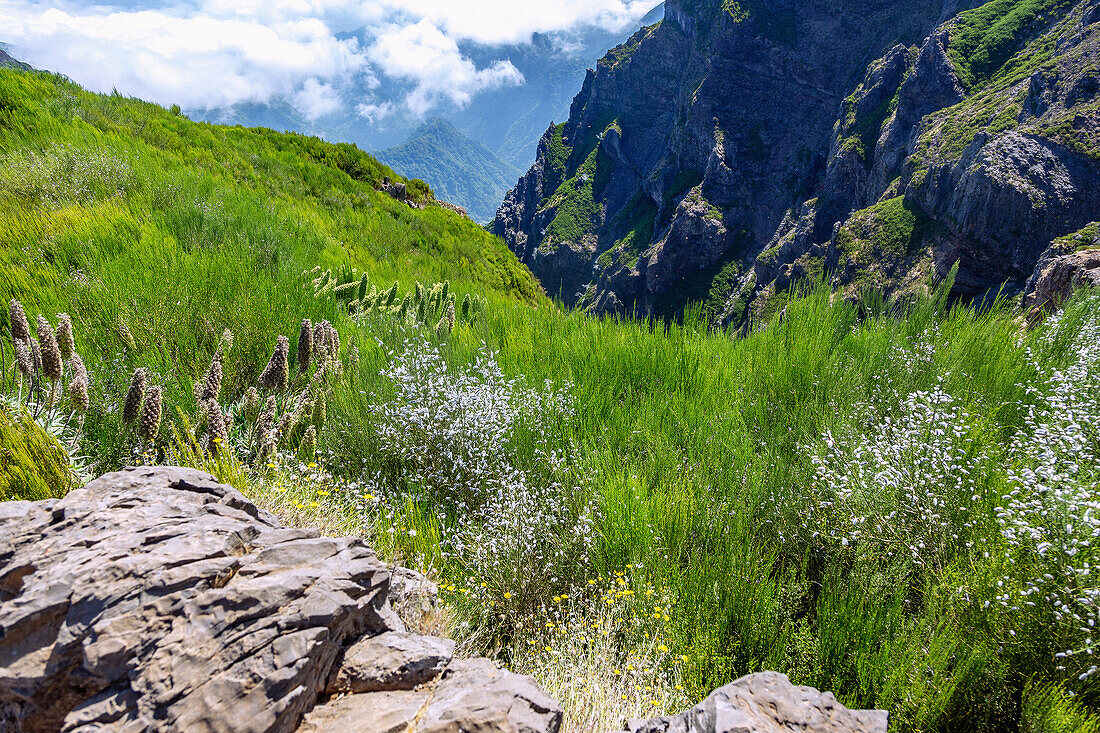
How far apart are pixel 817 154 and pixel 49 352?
334ft

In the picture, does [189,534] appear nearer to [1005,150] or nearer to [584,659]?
[584,659]

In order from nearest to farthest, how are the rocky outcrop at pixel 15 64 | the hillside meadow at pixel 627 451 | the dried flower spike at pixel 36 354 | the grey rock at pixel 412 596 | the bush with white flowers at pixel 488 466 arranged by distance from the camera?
A: the hillside meadow at pixel 627 451 < the grey rock at pixel 412 596 < the dried flower spike at pixel 36 354 < the bush with white flowers at pixel 488 466 < the rocky outcrop at pixel 15 64

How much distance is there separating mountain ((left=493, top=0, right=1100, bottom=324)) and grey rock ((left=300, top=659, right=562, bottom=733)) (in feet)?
17.5

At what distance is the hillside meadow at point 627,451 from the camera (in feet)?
6.68

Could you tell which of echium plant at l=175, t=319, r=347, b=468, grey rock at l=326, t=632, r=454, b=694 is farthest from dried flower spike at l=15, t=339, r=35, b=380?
grey rock at l=326, t=632, r=454, b=694

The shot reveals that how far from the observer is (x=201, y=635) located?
1388 millimetres

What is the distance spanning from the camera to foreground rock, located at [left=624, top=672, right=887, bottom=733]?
1.39 m

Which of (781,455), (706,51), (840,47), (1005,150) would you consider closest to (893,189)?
(1005,150)

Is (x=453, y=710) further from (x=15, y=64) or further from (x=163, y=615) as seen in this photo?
(x=15, y=64)

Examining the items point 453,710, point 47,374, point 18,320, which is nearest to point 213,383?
point 47,374

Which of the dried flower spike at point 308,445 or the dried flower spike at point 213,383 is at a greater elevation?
the dried flower spike at point 213,383

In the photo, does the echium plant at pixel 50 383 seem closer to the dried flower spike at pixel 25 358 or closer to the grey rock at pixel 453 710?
the dried flower spike at pixel 25 358

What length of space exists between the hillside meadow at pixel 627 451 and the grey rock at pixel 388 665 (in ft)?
1.90

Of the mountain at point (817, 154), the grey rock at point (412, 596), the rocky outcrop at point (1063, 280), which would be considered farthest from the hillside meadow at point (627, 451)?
the mountain at point (817, 154)
